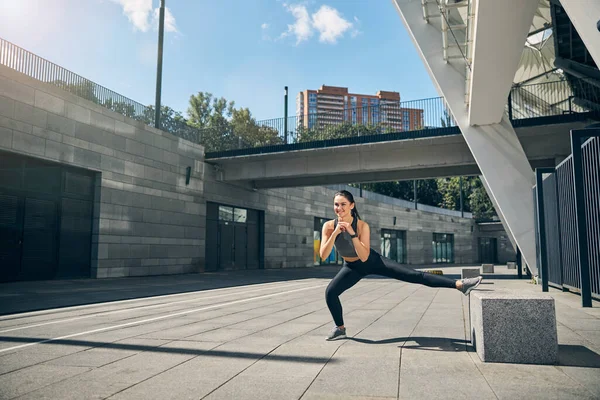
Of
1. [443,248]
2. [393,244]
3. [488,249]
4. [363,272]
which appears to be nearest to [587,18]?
[363,272]

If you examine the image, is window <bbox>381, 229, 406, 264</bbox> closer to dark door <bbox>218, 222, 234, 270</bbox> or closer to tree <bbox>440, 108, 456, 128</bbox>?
dark door <bbox>218, 222, 234, 270</bbox>

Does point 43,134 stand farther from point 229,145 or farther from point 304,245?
point 304,245

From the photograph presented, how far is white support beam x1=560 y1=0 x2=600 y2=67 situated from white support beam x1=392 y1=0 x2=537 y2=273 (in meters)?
9.35

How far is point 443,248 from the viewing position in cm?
5125

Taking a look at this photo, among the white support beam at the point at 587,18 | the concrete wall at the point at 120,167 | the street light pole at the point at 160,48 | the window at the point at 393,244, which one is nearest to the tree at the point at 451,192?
the window at the point at 393,244

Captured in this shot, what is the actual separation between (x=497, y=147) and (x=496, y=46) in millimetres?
6464

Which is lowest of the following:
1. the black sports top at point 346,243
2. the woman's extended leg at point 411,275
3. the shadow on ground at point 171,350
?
the shadow on ground at point 171,350

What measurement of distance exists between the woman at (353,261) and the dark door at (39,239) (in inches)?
539

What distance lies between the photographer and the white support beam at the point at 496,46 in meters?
→ 9.05

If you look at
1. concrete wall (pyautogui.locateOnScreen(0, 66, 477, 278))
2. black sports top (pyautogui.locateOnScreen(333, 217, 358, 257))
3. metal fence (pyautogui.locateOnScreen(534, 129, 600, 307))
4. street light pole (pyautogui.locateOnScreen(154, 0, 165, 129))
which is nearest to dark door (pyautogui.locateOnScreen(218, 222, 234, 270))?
concrete wall (pyautogui.locateOnScreen(0, 66, 477, 278))

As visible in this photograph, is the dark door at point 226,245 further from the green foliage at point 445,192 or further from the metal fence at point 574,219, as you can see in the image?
the green foliage at point 445,192

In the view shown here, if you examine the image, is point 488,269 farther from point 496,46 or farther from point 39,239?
point 39,239

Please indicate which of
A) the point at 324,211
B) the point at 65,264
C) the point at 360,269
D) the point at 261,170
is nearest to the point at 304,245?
the point at 324,211

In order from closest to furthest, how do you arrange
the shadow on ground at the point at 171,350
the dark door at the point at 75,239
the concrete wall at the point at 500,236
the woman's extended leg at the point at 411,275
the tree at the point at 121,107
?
the shadow on ground at the point at 171,350, the woman's extended leg at the point at 411,275, the dark door at the point at 75,239, the tree at the point at 121,107, the concrete wall at the point at 500,236
